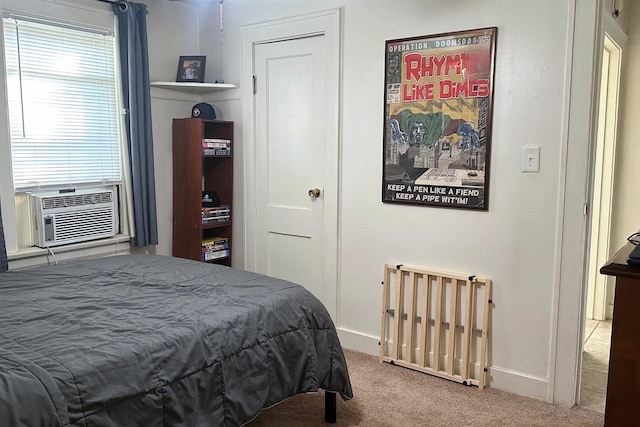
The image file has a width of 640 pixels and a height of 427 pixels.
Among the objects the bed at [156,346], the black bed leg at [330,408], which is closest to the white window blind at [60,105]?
the bed at [156,346]

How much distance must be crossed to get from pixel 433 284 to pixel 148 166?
2.03m

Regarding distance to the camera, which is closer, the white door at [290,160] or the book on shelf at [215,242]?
the white door at [290,160]

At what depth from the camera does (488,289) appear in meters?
2.96

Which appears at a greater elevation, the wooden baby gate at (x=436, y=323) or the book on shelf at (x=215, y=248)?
the book on shelf at (x=215, y=248)

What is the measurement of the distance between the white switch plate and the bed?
1294 mm

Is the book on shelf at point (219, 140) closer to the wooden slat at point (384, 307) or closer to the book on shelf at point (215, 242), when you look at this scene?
the book on shelf at point (215, 242)

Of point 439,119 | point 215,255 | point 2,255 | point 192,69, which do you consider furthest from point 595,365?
point 2,255

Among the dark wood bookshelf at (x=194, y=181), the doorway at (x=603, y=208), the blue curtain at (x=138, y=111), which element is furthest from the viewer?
the dark wood bookshelf at (x=194, y=181)

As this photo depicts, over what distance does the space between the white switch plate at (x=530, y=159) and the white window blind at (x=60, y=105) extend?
100 inches

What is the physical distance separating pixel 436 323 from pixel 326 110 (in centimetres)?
147

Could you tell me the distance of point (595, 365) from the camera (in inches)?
134

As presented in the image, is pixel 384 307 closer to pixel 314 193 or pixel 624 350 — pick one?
pixel 314 193

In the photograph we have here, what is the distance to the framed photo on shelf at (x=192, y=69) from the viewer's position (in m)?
3.91

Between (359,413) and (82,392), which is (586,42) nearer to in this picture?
(359,413)
